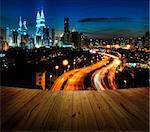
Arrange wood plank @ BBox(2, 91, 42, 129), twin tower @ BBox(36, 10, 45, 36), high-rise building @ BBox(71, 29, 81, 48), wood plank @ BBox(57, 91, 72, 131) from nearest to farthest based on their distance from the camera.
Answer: wood plank @ BBox(57, 91, 72, 131)
wood plank @ BBox(2, 91, 42, 129)
twin tower @ BBox(36, 10, 45, 36)
high-rise building @ BBox(71, 29, 81, 48)

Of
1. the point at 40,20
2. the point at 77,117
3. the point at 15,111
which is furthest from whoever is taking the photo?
the point at 40,20

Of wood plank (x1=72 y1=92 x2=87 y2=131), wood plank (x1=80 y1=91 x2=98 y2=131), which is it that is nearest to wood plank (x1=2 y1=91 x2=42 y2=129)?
wood plank (x1=72 y1=92 x2=87 y2=131)

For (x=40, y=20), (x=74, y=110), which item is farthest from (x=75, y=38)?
(x=74, y=110)

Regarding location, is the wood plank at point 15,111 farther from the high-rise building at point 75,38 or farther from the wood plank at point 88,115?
the high-rise building at point 75,38

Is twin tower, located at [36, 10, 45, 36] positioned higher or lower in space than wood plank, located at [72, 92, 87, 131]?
higher

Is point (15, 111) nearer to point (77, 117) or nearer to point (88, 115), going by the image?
point (77, 117)

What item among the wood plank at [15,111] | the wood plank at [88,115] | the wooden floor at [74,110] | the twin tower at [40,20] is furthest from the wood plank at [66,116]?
the twin tower at [40,20]

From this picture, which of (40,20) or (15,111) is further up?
(40,20)

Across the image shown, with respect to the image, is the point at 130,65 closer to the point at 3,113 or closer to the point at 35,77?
the point at 35,77

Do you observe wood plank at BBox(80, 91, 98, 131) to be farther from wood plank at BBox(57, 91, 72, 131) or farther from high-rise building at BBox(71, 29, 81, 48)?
high-rise building at BBox(71, 29, 81, 48)
